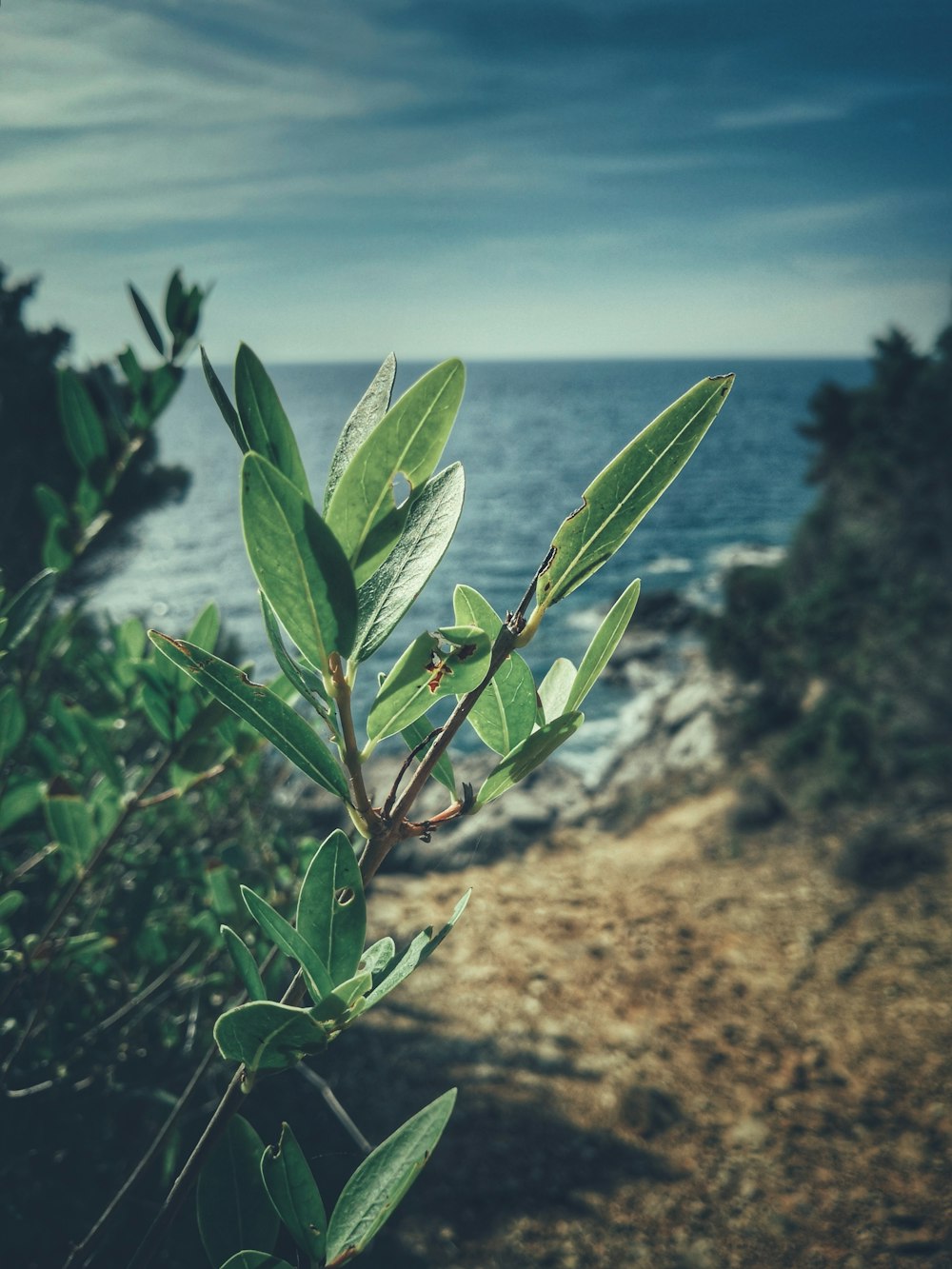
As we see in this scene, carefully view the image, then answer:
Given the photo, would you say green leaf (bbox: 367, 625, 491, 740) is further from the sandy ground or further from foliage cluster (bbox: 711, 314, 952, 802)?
foliage cluster (bbox: 711, 314, 952, 802)

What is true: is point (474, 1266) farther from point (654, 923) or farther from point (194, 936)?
point (654, 923)

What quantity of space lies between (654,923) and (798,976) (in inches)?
53.9

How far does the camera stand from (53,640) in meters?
1.62

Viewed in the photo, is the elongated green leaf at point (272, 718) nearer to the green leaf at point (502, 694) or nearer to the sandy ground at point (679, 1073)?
the green leaf at point (502, 694)

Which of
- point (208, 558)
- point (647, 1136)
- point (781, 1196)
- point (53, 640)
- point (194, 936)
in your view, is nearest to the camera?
point (53, 640)

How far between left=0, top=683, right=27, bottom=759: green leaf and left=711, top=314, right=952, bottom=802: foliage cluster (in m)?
8.53

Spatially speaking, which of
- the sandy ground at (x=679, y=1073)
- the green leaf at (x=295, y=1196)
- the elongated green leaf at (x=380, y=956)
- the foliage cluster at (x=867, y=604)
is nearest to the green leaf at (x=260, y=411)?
the elongated green leaf at (x=380, y=956)

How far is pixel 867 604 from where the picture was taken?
34.3 feet

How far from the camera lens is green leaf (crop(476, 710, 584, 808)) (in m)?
0.53

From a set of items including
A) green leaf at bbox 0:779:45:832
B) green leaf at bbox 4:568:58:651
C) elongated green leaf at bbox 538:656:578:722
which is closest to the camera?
elongated green leaf at bbox 538:656:578:722

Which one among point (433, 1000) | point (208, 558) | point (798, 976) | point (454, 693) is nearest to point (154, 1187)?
point (454, 693)

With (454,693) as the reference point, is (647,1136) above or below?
below

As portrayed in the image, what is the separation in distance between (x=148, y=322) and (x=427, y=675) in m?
0.89

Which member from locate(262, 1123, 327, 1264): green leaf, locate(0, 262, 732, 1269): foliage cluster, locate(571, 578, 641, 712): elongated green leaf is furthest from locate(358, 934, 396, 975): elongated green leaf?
locate(571, 578, 641, 712): elongated green leaf
